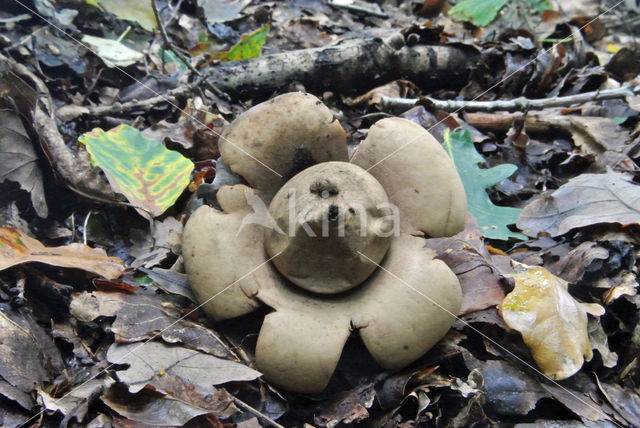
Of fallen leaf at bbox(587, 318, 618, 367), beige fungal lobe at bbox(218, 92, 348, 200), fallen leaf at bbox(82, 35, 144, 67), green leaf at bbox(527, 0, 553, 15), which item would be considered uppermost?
beige fungal lobe at bbox(218, 92, 348, 200)

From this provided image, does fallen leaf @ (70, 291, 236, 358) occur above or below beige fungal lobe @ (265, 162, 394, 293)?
below

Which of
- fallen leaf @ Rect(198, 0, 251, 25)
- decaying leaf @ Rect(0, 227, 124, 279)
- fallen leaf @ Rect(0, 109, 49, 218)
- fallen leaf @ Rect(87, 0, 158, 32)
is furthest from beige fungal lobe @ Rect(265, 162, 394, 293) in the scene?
fallen leaf @ Rect(198, 0, 251, 25)

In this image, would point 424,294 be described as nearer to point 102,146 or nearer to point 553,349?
point 553,349

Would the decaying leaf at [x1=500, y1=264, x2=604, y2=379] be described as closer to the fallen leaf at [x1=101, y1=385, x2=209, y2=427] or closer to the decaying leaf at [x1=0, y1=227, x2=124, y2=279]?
the fallen leaf at [x1=101, y1=385, x2=209, y2=427]

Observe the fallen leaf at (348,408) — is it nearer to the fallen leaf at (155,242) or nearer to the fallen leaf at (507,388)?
the fallen leaf at (507,388)

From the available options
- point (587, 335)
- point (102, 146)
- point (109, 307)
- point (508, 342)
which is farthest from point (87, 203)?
point (587, 335)

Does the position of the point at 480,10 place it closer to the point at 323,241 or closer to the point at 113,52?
the point at 113,52

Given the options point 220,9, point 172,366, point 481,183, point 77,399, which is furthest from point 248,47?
→ point 77,399
